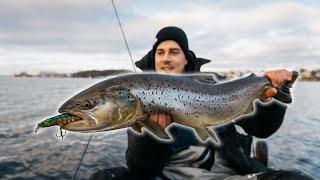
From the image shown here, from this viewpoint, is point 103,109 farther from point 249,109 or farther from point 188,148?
point 188,148

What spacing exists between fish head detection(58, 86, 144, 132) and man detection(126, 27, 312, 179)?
1.23 meters

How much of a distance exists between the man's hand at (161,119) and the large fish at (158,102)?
37mm

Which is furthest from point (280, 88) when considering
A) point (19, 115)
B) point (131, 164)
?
point (19, 115)

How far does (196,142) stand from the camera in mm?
5684

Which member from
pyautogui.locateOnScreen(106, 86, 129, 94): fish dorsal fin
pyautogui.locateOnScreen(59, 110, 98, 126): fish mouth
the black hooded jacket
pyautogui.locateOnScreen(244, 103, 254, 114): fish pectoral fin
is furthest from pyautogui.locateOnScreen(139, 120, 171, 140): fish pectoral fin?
pyautogui.locateOnScreen(244, 103, 254, 114): fish pectoral fin

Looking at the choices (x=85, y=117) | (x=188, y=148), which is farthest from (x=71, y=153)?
(x=85, y=117)

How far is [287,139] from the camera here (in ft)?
51.1

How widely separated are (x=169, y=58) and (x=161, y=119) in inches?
85.7

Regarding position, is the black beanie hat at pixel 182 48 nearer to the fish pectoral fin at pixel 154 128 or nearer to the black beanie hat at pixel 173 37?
the black beanie hat at pixel 173 37

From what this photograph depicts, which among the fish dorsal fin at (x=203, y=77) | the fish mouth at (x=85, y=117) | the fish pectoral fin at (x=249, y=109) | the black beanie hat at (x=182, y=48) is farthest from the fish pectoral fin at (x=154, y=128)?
the black beanie hat at (x=182, y=48)

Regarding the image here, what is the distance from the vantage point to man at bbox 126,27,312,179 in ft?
16.7

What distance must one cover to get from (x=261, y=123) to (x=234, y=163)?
68cm

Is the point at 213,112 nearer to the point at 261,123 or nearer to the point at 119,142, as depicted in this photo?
the point at 261,123

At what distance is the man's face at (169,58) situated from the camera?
589 centimetres
